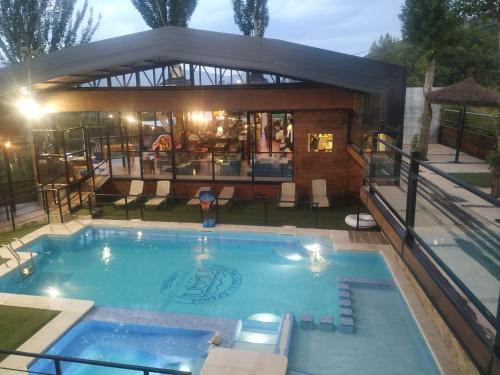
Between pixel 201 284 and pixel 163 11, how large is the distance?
2500 cm

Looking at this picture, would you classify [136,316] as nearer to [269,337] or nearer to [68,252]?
[269,337]

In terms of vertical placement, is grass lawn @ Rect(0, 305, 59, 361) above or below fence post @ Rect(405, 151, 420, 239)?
below

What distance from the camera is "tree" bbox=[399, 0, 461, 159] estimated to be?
13.6m

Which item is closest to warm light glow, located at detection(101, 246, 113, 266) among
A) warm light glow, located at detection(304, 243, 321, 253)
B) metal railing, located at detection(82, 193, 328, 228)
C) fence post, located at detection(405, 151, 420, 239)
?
metal railing, located at detection(82, 193, 328, 228)

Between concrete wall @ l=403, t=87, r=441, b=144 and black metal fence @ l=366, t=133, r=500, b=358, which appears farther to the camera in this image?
concrete wall @ l=403, t=87, r=441, b=144

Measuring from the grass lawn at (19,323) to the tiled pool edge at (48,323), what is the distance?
0.12 metres

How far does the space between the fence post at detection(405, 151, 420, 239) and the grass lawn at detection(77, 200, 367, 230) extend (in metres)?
7.57

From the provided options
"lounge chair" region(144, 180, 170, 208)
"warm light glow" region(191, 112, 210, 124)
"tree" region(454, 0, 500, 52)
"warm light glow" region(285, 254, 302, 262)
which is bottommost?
"warm light glow" region(285, 254, 302, 262)

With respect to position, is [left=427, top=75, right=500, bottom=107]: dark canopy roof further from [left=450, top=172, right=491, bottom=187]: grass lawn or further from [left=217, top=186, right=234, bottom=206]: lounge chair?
[left=217, top=186, right=234, bottom=206]: lounge chair

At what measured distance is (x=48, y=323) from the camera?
775 cm

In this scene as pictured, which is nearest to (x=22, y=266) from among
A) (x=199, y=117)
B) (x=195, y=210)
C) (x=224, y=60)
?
(x=195, y=210)

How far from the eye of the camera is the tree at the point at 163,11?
29.0 meters

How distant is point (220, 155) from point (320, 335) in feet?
31.2

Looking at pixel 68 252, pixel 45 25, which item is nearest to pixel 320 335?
pixel 68 252
